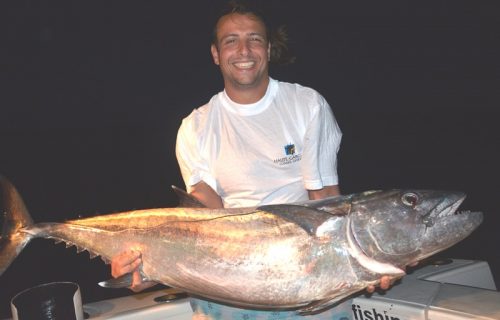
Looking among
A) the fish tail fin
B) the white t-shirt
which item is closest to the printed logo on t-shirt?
the white t-shirt

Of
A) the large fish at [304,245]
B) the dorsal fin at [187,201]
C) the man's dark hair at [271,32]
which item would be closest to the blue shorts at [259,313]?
the large fish at [304,245]

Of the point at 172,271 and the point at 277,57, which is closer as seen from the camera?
the point at 172,271

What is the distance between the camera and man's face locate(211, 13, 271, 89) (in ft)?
8.32

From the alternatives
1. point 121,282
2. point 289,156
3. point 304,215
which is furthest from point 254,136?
point 121,282

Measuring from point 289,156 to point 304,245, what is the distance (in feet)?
2.50

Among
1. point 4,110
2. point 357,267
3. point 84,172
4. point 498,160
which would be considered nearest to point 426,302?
point 357,267

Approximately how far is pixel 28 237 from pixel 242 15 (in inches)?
72.8

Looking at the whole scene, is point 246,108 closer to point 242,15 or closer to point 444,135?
point 242,15

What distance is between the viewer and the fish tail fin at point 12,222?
245cm

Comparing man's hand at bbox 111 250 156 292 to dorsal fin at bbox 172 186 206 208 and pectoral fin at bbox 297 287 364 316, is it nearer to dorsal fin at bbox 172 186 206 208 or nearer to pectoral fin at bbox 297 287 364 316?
dorsal fin at bbox 172 186 206 208

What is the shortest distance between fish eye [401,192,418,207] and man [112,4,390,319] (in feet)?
2.16

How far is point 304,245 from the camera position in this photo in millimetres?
1854

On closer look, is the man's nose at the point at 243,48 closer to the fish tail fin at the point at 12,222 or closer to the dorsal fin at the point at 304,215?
the dorsal fin at the point at 304,215

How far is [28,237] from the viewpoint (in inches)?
97.1
